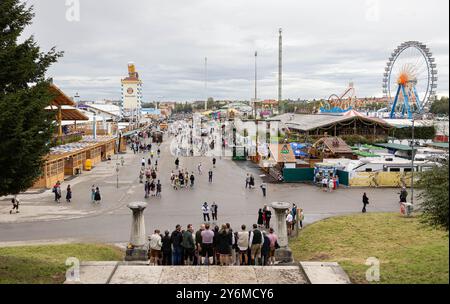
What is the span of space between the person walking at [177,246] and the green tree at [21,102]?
389cm

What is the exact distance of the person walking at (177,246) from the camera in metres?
11.9

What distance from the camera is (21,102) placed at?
9609 millimetres

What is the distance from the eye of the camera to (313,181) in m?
31.8

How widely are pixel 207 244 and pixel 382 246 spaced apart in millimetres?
5744

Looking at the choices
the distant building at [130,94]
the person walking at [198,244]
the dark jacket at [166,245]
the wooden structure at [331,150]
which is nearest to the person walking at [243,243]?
Result: the person walking at [198,244]

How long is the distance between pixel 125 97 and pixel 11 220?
98741 mm

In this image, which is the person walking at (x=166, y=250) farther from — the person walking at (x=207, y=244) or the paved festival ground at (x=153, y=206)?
the paved festival ground at (x=153, y=206)

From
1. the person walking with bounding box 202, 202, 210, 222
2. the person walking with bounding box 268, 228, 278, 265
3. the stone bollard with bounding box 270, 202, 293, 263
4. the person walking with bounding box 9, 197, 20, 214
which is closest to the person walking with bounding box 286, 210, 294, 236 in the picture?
the person walking with bounding box 202, 202, 210, 222

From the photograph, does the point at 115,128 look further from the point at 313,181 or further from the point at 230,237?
the point at 230,237

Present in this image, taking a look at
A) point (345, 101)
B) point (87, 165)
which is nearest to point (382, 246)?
point (87, 165)

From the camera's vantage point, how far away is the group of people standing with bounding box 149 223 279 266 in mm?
11602

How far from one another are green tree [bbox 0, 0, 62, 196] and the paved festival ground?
6.90m
